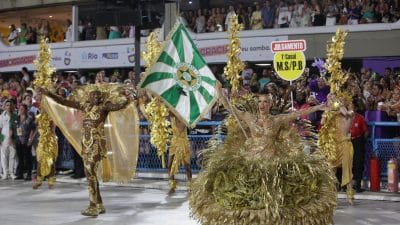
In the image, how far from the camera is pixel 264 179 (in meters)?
6.77

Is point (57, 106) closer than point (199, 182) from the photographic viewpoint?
No

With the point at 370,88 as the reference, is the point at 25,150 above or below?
below

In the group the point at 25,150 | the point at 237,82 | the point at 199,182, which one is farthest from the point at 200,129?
the point at 199,182

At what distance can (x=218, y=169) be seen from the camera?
7.10m

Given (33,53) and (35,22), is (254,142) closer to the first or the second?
(33,53)

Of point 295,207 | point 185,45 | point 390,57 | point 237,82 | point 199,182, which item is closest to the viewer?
point 295,207

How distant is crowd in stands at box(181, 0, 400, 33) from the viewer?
18.0 meters

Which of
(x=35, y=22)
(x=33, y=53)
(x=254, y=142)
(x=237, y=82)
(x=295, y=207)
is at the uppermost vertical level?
(x=35, y=22)

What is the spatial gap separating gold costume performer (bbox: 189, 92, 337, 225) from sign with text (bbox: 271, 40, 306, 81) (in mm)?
5273

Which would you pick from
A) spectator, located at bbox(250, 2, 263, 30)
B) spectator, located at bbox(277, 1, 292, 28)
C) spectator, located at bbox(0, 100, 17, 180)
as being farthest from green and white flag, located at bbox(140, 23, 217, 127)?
spectator, located at bbox(250, 2, 263, 30)

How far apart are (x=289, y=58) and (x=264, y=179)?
6356 mm

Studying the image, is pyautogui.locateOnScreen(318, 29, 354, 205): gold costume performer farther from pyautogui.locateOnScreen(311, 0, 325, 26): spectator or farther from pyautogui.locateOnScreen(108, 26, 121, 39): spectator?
pyautogui.locateOnScreen(108, 26, 121, 39): spectator

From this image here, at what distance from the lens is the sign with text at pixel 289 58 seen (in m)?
12.7

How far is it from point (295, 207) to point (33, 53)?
1904 cm
